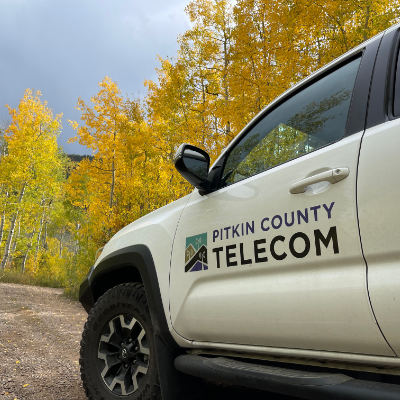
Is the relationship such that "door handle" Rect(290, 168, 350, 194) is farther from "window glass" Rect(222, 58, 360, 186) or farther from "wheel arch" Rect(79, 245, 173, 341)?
"wheel arch" Rect(79, 245, 173, 341)

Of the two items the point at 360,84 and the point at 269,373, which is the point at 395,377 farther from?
the point at 360,84

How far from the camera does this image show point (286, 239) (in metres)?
1.59

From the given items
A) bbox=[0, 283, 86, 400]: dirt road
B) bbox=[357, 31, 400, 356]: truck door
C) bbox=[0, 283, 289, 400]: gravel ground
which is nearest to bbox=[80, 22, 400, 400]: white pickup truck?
bbox=[357, 31, 400, 356]: truck door

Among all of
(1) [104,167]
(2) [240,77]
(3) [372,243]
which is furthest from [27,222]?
(3) [372,243]

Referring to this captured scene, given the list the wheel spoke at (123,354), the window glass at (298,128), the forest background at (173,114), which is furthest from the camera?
the forest background at (173,114)

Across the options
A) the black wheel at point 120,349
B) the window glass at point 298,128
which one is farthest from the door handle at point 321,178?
the black wheel at point 120,349

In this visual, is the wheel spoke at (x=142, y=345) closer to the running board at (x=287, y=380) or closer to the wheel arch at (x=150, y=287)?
the wheel arch at (x=150, y=287)

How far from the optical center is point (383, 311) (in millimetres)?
1232

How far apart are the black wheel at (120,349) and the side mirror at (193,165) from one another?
31.1 inches

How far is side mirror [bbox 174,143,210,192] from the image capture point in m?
2.11

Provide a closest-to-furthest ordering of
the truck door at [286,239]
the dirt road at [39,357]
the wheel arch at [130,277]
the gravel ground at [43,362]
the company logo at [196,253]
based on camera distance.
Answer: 1. the truck door at [286,239]
2. the company logo at [196,253]
3. the wheel arch at [130,277]
4. the gravel ground at [43,362]
5. the dirt road at [39,357]

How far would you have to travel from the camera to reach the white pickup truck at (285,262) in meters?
1.31

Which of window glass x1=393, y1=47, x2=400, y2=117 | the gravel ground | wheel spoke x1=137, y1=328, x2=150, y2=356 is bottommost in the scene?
the gravel ground

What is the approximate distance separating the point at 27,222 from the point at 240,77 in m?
22.5
